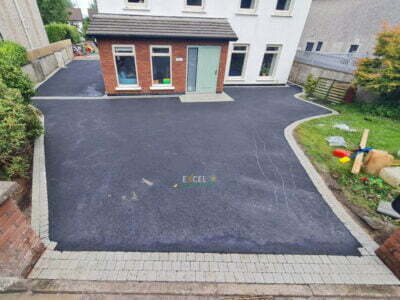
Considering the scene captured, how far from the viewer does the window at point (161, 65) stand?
32.5 feet

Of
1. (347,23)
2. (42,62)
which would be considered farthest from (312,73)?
(42,62)

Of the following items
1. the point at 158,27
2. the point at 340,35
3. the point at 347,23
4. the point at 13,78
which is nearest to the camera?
the point at 13,78

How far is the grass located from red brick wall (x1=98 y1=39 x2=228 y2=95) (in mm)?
6199

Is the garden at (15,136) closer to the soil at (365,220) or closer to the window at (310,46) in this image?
the soil at (365,220)

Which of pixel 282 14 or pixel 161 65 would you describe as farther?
pixel 282 14

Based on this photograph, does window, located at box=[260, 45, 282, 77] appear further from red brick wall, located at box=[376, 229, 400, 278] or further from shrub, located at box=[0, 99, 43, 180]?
shrub, located at box=[0, 99, 43, 180]

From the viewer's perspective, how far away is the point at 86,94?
1078cm

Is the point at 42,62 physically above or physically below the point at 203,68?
below

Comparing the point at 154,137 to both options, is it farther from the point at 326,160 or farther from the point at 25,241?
the point at 326,160

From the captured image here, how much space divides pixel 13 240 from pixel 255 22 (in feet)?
46.3

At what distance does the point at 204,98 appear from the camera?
10883 mm

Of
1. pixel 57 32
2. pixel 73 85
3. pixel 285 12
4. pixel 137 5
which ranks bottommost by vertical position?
pixel 73 85

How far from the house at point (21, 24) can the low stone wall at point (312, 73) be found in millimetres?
21416

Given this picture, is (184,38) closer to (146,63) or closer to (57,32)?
(146,63)
